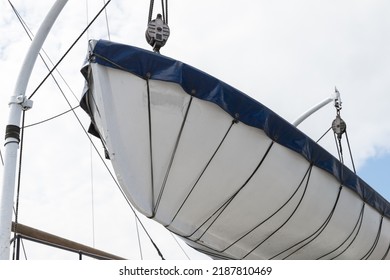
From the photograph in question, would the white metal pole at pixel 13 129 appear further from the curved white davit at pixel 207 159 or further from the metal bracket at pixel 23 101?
the curved white davit at pixel 207 159

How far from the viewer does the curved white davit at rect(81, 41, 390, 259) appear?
527 cm

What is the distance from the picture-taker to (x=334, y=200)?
659 cm

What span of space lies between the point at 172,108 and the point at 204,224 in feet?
4.97

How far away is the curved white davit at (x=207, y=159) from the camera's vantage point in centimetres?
527

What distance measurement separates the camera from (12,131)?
487cm

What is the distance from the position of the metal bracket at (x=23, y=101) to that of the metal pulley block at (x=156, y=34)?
4.57ft

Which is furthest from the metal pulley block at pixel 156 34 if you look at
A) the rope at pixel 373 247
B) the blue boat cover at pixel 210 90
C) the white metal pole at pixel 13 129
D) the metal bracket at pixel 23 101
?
the rope at pixel 373 247

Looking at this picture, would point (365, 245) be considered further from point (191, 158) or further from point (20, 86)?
point (20, 86)

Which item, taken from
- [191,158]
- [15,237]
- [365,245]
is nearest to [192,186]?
[191,158]

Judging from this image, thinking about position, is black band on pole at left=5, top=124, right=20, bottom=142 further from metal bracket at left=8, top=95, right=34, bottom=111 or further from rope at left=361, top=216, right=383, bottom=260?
rope at left=361, top=216, right=383, bottom=260

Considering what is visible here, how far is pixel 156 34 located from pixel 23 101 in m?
1.52

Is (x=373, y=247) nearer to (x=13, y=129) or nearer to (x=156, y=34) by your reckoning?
(x=156, y=34)

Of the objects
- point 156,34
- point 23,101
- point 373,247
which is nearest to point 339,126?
point 373,247

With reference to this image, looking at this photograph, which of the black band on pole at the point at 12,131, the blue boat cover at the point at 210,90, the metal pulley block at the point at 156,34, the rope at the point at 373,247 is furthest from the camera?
the rope at the point at 373,247
